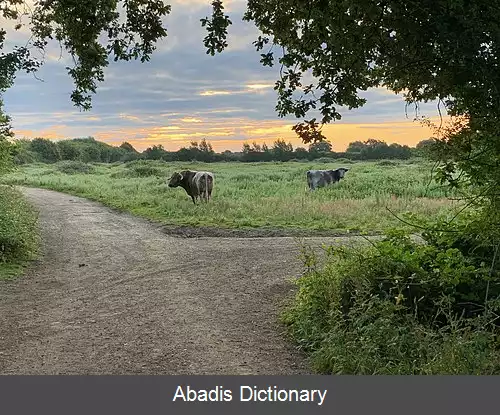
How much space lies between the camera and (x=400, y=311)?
557cm

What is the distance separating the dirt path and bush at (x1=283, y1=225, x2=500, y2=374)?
1.55ft

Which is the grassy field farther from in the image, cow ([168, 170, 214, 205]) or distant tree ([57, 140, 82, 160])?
distant tree ([57, 140, 82, 160])

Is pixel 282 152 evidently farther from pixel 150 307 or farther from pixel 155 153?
pixel 150 307

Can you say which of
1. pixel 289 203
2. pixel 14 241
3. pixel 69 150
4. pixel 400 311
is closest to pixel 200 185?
pixel 289 203

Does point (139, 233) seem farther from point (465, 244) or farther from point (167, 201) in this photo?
point (465, 244)

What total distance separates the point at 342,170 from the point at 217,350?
2521 centimetres

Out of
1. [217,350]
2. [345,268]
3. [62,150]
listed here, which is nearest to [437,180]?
[345,268]

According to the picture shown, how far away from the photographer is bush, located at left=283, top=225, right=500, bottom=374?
4.54 metres

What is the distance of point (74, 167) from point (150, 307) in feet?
141

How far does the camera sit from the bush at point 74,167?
46031 millimetres

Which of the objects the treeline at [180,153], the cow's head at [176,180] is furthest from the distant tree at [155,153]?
the cow's head at [176,180]

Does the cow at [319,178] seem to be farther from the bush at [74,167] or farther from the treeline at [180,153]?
the bush at [74,167]

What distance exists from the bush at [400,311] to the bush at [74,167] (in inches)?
1643

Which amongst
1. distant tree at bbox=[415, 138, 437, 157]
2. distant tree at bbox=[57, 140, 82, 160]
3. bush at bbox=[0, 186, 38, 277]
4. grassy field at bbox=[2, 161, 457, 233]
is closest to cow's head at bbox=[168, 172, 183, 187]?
grassy field at bbox=[2, 161, 457, 233]
